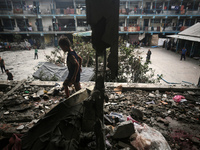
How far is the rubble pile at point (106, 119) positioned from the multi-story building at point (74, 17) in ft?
60.2

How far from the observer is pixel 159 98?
3.90 m

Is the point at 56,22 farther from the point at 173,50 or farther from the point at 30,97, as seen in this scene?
the point at 30,97

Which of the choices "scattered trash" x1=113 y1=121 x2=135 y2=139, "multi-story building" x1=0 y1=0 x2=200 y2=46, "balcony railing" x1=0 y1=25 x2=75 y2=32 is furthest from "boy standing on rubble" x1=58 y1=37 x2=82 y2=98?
"balcony railing" x1=0 y1=25 x2=75 y2=32

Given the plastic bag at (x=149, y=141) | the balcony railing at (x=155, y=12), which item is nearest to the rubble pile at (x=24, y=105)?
the plastic bag at (x=149, y=141)

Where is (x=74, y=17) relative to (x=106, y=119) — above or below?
above

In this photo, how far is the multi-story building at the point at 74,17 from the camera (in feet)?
65.0

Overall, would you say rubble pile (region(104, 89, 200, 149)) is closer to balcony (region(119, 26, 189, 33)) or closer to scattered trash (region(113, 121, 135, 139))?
scattered trash (region(113, 121, 135, 139))

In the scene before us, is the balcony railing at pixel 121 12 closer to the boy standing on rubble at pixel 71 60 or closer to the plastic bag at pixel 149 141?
the boy standing on rubble at pixel 71 60

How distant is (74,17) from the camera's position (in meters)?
19.8

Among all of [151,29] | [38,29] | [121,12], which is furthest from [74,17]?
[151,29]

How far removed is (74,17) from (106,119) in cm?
2028

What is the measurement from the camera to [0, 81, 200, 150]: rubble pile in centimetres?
192

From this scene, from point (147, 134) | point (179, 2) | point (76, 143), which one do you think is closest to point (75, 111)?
point (76, 143)

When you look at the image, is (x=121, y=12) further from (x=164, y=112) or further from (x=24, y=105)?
(x=24, y=105)
